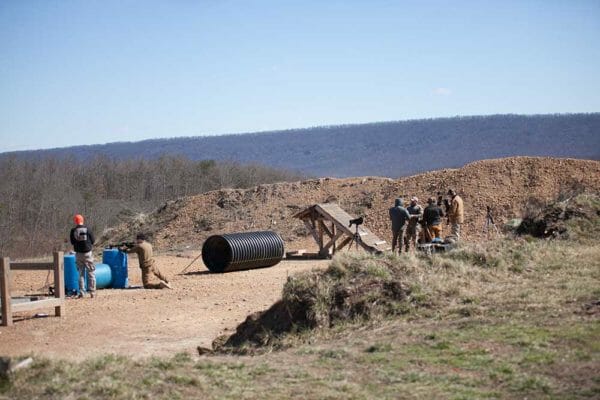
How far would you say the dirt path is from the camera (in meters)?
12.4

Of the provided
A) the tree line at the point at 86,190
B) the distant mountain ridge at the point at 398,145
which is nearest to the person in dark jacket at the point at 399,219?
the tree line at the point at 86,190

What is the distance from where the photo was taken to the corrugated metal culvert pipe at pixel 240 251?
21.1 meters

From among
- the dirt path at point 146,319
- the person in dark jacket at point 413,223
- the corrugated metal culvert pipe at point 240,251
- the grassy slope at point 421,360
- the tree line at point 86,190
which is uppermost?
the tree line at point 86,190

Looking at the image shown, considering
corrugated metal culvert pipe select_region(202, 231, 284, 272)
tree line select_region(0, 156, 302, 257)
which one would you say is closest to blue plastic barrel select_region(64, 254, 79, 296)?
corrugated metal culvert pipe select_region(202, 231, 284, 272)

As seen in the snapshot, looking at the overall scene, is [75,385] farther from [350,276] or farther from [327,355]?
[350,276]

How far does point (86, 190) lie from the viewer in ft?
224

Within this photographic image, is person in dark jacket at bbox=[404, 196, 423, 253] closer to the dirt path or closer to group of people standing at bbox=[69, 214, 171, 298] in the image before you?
the dirt path

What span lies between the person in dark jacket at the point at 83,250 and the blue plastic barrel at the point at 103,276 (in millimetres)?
1068

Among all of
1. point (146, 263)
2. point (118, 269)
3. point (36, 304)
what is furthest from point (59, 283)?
point (118, 269)

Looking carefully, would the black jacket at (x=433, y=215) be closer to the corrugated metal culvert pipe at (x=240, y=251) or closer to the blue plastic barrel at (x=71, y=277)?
the corrugated metal culvert pipe at (x=240, y=251)

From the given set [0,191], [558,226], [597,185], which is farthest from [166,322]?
[0,191]

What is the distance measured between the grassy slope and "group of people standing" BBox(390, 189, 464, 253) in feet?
21.4

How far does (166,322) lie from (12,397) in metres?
6.58

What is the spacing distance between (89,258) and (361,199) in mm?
17312
